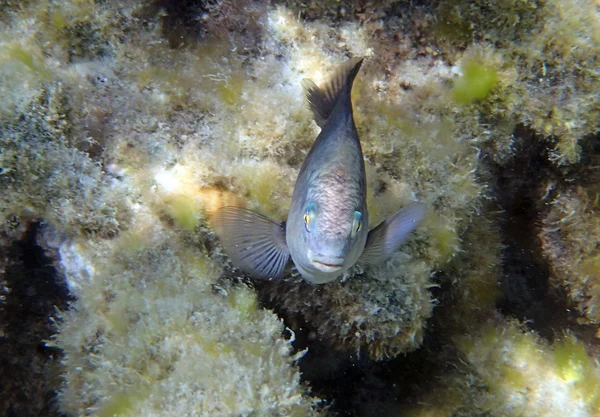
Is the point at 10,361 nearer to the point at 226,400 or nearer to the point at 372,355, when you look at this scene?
the point at 226,400

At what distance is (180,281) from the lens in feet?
9.16

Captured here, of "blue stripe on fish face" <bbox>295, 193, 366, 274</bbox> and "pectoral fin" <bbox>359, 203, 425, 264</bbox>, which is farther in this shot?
"pectoral fin" <bbox>359, 203, 425, 264</bbox>

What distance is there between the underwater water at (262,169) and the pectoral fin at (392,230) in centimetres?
2

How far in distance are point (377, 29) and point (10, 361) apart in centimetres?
524

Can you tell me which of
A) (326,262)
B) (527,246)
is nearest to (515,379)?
(527,246)

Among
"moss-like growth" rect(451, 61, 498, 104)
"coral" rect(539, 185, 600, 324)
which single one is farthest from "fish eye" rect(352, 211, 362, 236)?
"coral" rect(539, 185, 600, 324)

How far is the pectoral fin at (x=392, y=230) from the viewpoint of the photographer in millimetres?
2363

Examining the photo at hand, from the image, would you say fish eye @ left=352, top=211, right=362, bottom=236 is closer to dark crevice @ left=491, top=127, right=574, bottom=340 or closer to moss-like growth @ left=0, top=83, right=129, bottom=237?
moss-like growth @ left=0, top=83, right=129, bottom=237

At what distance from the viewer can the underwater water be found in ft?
8.30

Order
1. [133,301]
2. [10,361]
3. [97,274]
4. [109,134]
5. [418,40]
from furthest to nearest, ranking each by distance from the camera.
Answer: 1. [10,361]
2. [418,40]
3. [109,134]
4. [97,274]
5. [133,301]

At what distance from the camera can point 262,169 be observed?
2889mm

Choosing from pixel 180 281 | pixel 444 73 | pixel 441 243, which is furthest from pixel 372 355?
pixel 444 73

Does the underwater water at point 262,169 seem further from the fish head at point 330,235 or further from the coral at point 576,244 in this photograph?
A: the fish head at point 330,235

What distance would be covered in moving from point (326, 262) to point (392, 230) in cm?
73
